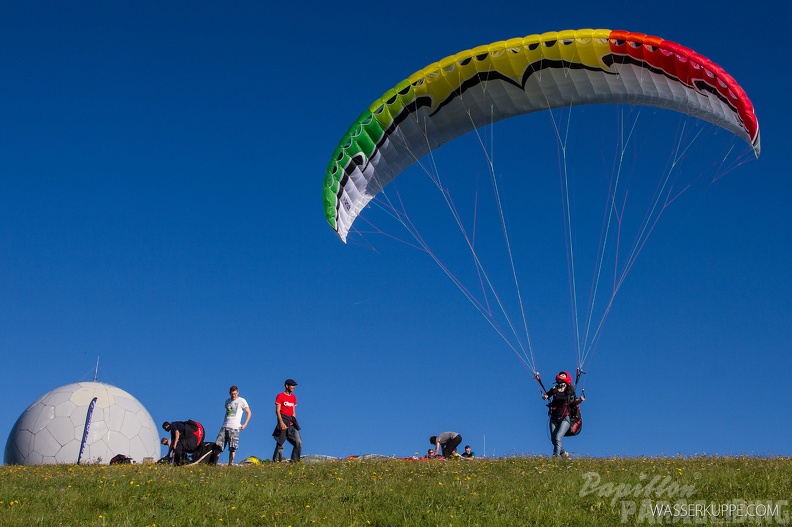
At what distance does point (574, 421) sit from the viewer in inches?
640

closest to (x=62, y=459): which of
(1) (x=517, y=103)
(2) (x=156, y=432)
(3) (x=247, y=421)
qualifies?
(2) (x=156, y=432)

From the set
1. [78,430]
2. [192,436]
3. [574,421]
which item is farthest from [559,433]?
[78,430]

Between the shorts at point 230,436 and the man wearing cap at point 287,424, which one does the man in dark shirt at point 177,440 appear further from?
the man wearing cap at point 287,424

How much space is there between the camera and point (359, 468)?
45.3 ft

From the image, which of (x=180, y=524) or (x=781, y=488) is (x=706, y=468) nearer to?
(x=781, y=488)

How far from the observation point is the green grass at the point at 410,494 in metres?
9.95

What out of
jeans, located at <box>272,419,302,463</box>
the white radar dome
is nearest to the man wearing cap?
jeans, located at <box>272,419,302,463</box>

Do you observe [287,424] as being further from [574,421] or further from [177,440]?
[574,421]

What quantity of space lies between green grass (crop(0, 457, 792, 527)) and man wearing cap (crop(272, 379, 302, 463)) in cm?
226

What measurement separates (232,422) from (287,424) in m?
1.06

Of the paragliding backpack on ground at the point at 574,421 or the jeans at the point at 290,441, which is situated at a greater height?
the paragliding backpack on ground at the point at 574,421

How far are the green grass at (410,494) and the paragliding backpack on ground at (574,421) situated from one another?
2.24m

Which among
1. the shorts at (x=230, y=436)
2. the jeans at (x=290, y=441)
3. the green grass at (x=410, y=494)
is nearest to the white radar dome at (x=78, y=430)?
the shorts at (x=230, y=436)

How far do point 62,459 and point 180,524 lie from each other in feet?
63.1
